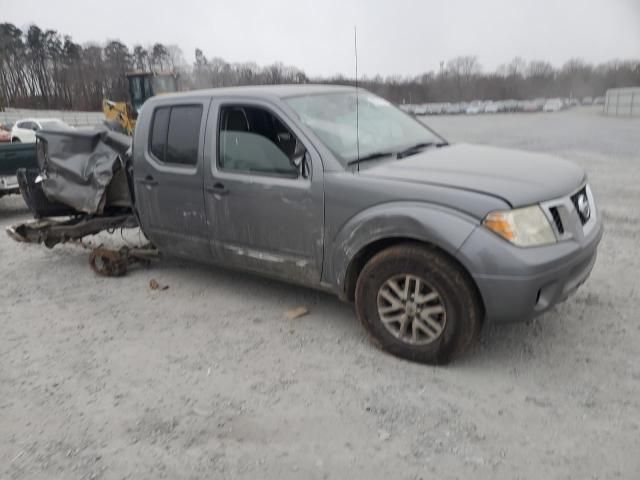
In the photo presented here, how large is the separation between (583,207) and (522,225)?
795mm

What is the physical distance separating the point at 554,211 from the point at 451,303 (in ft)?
2.80

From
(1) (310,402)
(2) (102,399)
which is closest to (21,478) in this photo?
(2) (102,399)

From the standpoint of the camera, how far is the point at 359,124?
4312 millimetres

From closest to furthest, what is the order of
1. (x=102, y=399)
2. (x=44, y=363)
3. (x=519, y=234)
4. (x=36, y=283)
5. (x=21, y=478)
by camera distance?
(x=21, y=478) < (x=519, y=234) < (x=102, y=399) < (x=44, y=363) < (x=36, y=283)

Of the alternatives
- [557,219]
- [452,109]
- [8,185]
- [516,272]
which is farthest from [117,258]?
[452,109]

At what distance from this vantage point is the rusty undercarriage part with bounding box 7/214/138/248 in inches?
231

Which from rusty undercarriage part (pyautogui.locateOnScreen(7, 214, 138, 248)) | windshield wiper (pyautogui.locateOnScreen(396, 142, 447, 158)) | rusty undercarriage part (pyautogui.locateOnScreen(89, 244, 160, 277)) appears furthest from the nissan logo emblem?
rusty undercarriage part (pyautogui.locateOnScreen(7, 214, 138, 248))

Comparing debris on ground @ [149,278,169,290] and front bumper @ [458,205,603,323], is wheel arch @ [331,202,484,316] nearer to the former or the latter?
front bumper @ [458,205,603,323]

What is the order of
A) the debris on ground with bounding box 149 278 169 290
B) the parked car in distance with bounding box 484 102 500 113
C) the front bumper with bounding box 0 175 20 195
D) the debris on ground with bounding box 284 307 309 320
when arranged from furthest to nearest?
the parked car in distance with bounding box 484 102 500 113 < the front bumper with bounding box 0 175 20 195 < the debris on ground with bounding box 149 278 169 290 < the debris on ground with bounding box 284 307 309 320

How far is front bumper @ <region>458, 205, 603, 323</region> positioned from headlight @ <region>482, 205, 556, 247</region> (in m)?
0.04

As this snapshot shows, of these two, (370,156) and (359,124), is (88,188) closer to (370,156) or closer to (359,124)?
(359,124)

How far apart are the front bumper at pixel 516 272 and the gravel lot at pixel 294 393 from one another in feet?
1.71

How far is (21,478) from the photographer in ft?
8.95

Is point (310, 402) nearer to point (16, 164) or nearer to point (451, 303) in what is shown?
point (451, 303)
